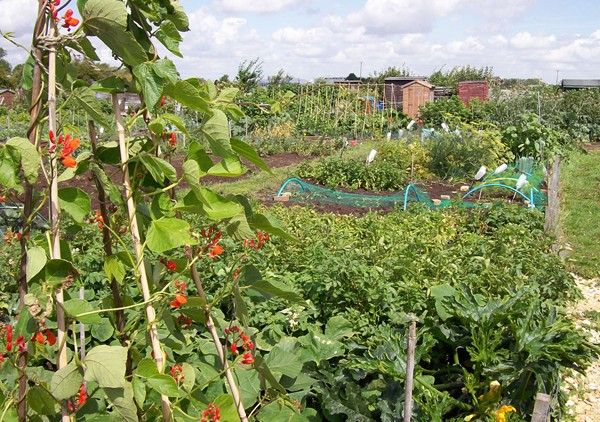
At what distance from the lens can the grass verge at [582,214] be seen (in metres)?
6.85

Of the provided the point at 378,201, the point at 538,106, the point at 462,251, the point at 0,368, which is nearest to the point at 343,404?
the point at 0,368

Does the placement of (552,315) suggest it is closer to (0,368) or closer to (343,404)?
(343,404)

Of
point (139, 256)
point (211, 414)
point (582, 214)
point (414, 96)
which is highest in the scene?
point (414, 96)

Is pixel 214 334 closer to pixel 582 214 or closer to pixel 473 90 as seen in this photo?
pixel 582 214

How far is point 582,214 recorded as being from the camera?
9.16m

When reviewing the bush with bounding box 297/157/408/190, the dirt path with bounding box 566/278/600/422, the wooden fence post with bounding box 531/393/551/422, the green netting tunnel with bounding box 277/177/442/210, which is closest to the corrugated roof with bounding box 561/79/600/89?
the bush with bounding box 297/157/408/190

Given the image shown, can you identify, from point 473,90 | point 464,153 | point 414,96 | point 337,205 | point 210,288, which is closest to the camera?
point 210,288

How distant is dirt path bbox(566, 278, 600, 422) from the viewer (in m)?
3.72

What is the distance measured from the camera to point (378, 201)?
863cm

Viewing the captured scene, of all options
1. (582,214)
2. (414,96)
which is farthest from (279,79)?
(582,214)

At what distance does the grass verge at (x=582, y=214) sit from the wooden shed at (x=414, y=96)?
32.8 ft

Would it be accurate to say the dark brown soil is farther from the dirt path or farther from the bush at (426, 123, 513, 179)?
the dirt path

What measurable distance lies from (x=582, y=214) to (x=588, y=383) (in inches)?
227

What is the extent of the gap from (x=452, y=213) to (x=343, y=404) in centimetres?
462
